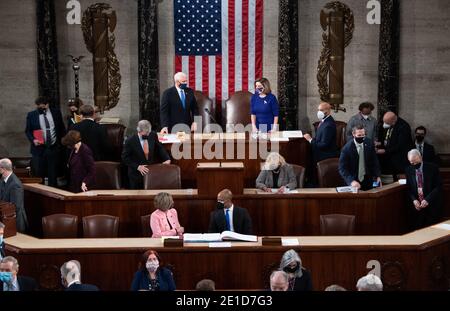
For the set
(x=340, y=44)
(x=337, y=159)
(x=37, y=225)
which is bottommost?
(x=37, y=225)

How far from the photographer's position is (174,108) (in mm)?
14273

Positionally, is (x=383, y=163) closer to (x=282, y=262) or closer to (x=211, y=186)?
(x=211, y=186)

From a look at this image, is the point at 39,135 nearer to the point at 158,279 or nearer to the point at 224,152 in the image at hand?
the point at 224,152

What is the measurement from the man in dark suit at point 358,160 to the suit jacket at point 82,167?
128 inches

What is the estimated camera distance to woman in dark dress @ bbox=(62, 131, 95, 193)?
12.1 meters

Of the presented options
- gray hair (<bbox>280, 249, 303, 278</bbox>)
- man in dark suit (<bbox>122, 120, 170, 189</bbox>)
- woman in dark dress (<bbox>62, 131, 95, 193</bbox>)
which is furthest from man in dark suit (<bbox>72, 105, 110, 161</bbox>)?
gray hair (<bbox>280, 249, 303, 278</bbox>)

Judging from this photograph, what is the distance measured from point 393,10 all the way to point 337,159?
4.45 m

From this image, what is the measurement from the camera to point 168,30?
1633 cm

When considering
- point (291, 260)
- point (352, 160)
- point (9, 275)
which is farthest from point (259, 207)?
point (9, 275)

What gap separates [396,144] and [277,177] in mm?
3076

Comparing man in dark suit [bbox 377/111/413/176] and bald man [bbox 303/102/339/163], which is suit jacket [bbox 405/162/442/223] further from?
man in dark suit [bbox 377/111/413/176]

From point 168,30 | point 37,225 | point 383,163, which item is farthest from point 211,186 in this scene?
point 168,30

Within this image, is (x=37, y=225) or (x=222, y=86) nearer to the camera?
(x=37, y=225)

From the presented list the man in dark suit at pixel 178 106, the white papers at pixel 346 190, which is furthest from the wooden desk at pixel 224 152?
the white papers at pixel 346 190
